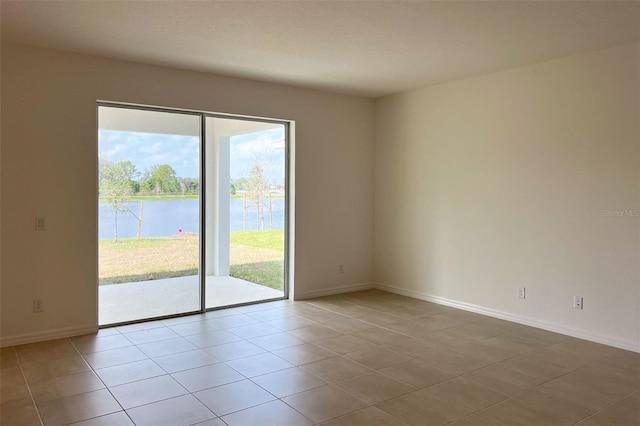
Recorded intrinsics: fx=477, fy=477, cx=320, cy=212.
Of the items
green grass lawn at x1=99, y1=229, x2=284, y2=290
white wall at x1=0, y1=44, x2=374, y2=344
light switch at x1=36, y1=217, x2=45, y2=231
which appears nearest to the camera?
white wall at x1=0, y1=44, x2=374, y2=344

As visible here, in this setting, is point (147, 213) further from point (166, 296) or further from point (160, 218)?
point (166, 296)

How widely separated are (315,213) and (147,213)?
6.73ft

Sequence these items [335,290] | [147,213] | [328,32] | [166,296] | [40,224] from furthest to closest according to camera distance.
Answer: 1. [335,290]
2. [166,296]
3. [147,213]
4. [40,224]
5. [328,32]

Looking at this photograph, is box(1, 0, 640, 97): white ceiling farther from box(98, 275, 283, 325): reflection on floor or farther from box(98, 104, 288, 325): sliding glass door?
box(98, 275, 283, 325): reflection on floor

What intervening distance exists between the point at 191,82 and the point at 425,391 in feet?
12.3

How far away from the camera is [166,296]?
5.12 metres

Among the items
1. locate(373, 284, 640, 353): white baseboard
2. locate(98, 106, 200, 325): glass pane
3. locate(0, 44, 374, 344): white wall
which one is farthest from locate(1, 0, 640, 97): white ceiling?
locate(373, 284, 640, 353): white baseboard

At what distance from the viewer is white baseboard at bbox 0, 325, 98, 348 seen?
412 centimetres

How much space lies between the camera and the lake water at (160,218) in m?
4.71

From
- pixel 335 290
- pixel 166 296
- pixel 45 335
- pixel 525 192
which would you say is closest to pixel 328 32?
pixel 525 192

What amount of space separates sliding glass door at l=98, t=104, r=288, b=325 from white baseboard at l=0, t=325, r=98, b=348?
22 centimetres

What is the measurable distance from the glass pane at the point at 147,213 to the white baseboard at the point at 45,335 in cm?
21

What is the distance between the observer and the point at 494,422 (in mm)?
2779

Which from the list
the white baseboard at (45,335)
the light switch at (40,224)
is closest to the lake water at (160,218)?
the light switch at (40,224)
